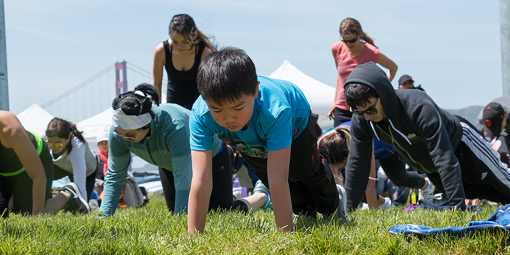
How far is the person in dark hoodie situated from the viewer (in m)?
3.80

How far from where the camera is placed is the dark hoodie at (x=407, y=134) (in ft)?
12.4

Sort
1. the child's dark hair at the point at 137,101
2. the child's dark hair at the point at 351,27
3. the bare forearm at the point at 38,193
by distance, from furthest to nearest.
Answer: the child's dark hair at the point at 351,27 < the bare forearm at the point at 38,193 < the child's dark hair at the point at 137,101

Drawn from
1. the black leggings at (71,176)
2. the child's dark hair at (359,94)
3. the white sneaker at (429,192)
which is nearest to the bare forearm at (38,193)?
the black leggings at (71,176)

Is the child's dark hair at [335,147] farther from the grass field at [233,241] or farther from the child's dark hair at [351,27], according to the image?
the grass field at [233,241]

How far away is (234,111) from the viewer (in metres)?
2.61

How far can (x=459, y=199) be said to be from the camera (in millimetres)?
3701

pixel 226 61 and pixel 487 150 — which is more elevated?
pixel 226 61

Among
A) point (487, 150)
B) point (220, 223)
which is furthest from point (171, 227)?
point (487, 150)

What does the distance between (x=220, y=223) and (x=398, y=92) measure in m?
2.07

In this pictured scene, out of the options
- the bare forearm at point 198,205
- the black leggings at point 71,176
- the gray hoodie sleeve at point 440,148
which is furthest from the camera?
the black leggings at point 71,176

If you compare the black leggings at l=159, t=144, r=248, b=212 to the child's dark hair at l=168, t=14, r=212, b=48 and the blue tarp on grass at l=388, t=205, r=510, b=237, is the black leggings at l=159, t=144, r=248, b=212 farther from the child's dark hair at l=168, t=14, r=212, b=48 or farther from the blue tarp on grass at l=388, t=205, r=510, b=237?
the blue tarp on grass at l=388, t=205, r=510, b=237

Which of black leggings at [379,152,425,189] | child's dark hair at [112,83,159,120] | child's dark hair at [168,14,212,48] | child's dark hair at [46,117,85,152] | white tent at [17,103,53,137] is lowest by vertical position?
white tent at [17,103,53,137]

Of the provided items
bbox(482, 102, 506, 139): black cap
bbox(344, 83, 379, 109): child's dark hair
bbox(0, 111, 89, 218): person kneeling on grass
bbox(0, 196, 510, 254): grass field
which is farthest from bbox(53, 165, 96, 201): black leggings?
bbox(482, 102, 506, 139): black cap

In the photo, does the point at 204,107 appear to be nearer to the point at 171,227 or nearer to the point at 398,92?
the point at 171,227
